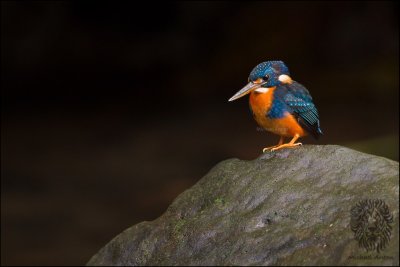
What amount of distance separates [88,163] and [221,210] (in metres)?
5.16

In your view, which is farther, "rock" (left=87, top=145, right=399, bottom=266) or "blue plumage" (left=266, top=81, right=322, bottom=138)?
"blue plumage" (left=266, top=81, right=322, bottom=138)

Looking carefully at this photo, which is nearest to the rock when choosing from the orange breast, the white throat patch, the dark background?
the orange breast

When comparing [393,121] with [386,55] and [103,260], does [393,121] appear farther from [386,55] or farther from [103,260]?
[103,260]

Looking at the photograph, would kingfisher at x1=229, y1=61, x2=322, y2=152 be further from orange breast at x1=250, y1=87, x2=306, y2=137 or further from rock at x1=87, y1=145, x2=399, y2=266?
rock at x1=87, y1=145, x2=399, y2=266

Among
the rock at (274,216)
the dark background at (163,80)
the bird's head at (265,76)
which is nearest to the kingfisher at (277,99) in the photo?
the bird's head at (265,76)

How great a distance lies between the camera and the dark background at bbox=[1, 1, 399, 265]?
294 inches

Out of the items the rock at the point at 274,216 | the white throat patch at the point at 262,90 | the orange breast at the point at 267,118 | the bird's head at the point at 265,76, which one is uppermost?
the bird's head at the point at 265,76

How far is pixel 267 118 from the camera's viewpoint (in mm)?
2578

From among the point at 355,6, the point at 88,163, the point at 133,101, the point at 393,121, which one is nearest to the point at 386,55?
the point at 355,6

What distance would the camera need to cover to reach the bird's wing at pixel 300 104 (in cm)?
258

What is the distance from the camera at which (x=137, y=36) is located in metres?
9.20

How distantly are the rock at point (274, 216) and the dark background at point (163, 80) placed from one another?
430cm

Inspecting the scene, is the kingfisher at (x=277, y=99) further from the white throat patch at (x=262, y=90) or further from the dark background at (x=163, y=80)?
the dark background at (x=163, y=80)

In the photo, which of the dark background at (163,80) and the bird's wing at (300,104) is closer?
the bird's wing at (300,104)
